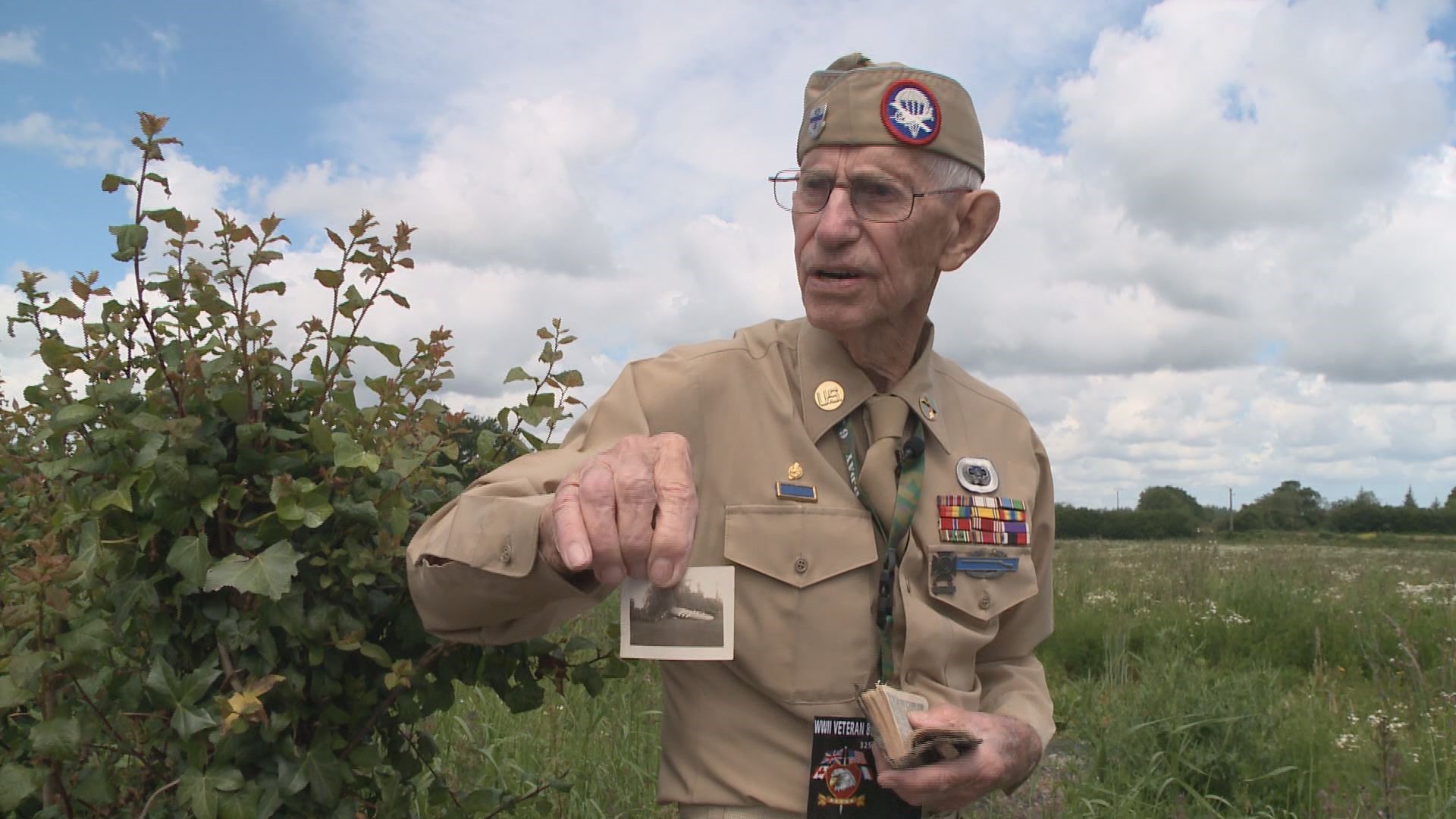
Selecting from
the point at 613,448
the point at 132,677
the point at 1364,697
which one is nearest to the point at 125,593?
the point at 132,677

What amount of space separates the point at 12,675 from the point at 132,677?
0.63 ft

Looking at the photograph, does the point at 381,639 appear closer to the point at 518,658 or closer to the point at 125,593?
the point at 518,658

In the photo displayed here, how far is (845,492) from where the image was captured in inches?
83.9

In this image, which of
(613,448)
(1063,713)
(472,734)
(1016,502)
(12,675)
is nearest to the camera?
(613,448)

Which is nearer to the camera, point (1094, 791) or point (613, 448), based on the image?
point (613, 448)

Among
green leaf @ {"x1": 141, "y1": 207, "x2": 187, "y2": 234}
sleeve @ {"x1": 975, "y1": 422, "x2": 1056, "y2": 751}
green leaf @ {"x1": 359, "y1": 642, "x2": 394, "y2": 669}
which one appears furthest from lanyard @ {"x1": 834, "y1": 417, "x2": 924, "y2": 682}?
green leaf @ {"x1": 141, "y1": 207, "x2": 187, "y2": 234}

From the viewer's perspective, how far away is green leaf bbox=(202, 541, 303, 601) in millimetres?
1708

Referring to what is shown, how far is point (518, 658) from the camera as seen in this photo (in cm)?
220

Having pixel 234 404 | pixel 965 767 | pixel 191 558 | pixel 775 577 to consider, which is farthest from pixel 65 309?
pixel 965 767

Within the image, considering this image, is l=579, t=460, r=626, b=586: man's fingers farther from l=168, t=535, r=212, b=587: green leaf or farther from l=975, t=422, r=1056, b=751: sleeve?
l=975, t=422, r=1056, b=751: sleeve

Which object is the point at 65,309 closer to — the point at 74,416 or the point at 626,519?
the point at 74,416

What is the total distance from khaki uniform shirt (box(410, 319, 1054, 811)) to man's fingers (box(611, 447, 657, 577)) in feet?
0.96

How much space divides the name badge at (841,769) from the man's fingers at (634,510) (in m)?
0.70

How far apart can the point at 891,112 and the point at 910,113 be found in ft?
0.16
